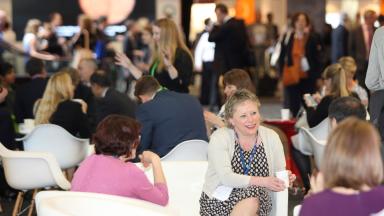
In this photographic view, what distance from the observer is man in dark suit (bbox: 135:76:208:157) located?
6.38 metres

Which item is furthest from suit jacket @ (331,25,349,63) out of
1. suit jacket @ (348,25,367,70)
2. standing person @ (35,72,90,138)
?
standing person @ (35,72,90,138)

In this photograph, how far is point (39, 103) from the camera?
8.16 m

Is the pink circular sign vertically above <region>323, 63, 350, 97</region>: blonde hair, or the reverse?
<region>323, 63, 350, 97</region>: blonde hair

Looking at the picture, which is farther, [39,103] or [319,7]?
[319,7]

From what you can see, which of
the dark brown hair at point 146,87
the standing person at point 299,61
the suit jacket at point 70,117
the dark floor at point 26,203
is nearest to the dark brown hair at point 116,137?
the dark brown hair at point 146,87

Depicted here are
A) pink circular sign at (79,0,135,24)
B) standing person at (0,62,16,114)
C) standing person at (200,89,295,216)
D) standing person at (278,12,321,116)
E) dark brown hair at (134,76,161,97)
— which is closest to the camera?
standing person at (200,89,295,216)

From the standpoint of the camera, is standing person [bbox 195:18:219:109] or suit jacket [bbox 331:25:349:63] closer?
standing person [bbox 195:18:219:109]

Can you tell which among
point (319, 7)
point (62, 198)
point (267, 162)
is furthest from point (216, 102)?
point (62, 198)

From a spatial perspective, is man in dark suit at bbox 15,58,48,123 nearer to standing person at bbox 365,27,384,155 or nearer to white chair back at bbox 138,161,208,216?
white chair back at bbox 138,161,208,216

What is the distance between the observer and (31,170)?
6.49 meters

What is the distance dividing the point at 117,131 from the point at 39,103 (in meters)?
3.96

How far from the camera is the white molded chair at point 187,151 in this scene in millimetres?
6133

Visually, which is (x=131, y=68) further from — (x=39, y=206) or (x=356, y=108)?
(x=39, y=206)

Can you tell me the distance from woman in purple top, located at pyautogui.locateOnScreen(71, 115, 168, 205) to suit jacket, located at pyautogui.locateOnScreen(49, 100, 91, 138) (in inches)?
131
